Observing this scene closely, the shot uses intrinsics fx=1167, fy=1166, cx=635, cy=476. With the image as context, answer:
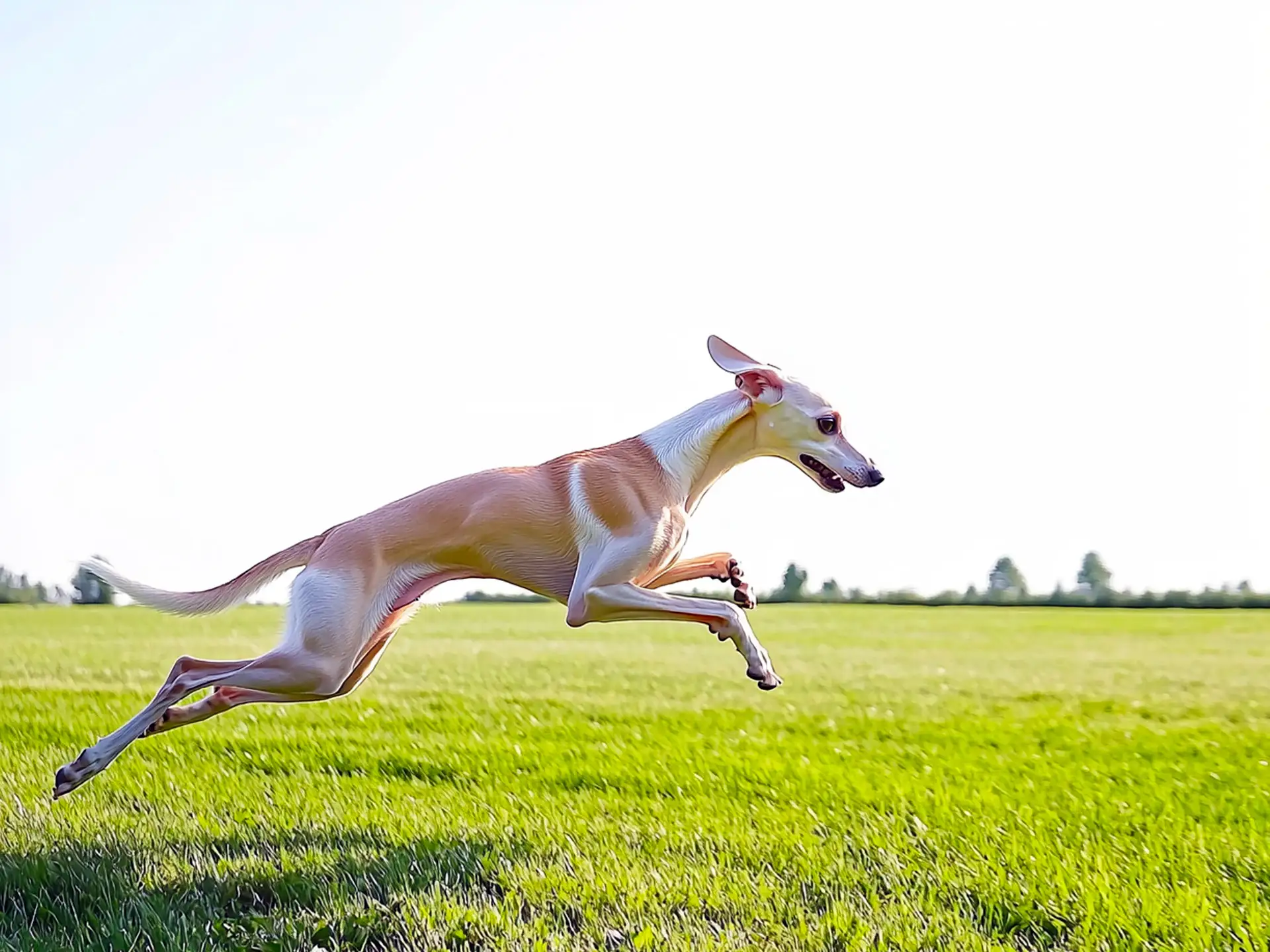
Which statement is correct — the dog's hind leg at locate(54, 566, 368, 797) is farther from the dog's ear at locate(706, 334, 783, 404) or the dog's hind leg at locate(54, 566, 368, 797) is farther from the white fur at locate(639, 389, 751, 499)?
the dog's ear at locate(706, 334, 783, 404)

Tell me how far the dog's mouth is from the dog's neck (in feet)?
0.90

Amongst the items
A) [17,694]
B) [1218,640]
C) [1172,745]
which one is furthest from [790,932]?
[1218,640]

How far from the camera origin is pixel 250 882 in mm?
5684

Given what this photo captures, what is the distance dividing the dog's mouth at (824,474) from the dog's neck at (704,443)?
0.27m

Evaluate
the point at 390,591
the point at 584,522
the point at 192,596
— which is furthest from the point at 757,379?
the point at 192,596

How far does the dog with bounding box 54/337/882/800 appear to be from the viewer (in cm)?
547

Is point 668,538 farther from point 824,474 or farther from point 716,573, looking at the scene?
point 824,474

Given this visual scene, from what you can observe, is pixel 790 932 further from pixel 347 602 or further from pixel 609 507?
pixel 347 602

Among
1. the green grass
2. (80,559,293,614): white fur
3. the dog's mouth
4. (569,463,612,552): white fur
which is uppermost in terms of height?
the dog's mouth

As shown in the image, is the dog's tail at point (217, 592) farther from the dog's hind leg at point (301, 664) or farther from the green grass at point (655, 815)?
the green grass at point (655, 815)

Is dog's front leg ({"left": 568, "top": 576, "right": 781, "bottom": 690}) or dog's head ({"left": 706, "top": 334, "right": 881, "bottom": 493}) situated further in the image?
dog's head ({"left": 706, "top": 334, "right": 881, "bottom": 493})

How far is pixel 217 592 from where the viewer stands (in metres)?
6.05

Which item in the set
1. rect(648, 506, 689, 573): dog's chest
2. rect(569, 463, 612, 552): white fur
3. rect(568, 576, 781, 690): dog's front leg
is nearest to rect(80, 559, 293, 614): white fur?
rect(569, 463, 612, 552): white fur

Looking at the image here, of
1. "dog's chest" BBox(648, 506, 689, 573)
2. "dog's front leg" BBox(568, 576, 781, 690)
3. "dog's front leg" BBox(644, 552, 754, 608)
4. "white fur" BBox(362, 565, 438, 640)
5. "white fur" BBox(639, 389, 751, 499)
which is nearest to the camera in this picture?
"dog's front leg" BBox(568, 576, 781, 690)
